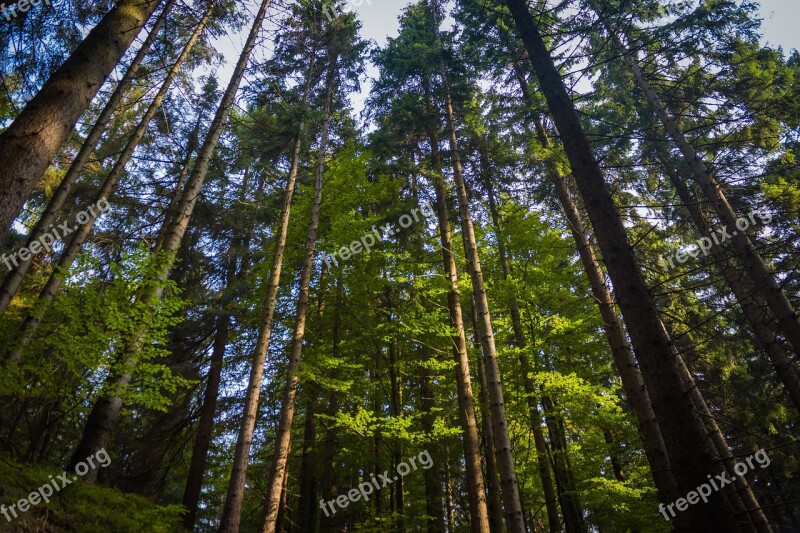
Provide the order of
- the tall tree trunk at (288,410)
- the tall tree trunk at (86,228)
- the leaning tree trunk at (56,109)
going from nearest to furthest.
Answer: the leaning tree trunk at (56,109) < the tall tree trunk at (86,228) < the tall tree trunk at (288,410)

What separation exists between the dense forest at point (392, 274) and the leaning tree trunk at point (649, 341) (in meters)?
0.76

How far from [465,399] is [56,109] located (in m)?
8.63

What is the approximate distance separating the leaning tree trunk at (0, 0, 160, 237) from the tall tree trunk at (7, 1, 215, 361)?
2.55 meters

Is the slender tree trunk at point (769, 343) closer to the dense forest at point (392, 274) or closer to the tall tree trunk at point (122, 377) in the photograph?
the dense forest at point (392, 274)

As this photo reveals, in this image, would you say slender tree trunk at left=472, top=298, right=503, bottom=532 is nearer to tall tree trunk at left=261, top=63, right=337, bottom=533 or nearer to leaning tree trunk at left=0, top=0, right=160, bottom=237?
tall tree trunk at left=261, top=63, right=337, bottom=533

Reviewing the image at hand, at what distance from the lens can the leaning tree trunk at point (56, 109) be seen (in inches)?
138

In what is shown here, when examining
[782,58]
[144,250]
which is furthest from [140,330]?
[782,58]

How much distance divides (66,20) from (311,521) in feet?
44.3

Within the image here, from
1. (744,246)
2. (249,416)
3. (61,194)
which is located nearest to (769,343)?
(744,246)

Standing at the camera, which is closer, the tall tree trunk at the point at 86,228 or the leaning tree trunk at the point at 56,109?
the leaning tree trunk at the point at 56,109

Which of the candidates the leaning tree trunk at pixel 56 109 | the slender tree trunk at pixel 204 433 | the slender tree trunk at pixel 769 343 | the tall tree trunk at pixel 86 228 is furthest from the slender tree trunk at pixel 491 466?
the tall tree trunk at pixel 86 228

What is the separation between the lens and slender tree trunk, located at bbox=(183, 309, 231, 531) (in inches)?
405

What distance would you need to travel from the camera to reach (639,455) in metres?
13.6

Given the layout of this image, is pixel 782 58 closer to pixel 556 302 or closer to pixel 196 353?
pixel 556 302
